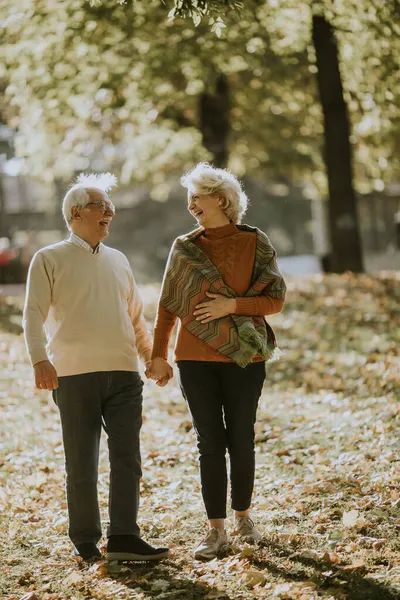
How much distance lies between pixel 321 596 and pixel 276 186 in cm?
3940

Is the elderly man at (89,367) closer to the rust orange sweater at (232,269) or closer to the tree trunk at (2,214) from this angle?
the rust orange sweater at (232,269)

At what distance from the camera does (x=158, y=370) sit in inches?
214

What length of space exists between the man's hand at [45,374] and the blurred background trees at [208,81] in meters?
9.07

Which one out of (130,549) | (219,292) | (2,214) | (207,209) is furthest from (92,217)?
(2,214)

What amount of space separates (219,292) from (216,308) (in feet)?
0.34

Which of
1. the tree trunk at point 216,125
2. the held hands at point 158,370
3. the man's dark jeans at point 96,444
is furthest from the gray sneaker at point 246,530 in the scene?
the tree trunk at point 216,125

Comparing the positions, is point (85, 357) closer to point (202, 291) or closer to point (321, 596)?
point (202, 291)

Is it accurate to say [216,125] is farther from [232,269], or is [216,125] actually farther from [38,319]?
[38,319]

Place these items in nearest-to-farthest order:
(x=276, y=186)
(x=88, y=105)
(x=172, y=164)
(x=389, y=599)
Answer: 1. (x=389, y=599)
2. (x=88, y=105)
3. (x=172, y=164)
4. (x=276, y=186)

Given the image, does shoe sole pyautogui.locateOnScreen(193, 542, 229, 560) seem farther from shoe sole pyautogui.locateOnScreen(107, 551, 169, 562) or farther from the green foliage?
the green foliage

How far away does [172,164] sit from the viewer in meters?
29.2

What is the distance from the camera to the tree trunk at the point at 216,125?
23016 millimetres

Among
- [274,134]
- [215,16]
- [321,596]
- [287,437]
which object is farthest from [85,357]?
[274,134]

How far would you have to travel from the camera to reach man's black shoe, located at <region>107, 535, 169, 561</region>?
17.2ft
